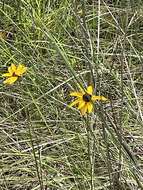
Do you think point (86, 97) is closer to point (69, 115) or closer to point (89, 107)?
point (89, 107)

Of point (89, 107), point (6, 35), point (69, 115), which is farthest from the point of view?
point (6, 35)

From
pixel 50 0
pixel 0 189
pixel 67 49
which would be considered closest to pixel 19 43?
pixel 67 49

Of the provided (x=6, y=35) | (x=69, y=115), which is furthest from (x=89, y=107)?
(x=6, y=35)

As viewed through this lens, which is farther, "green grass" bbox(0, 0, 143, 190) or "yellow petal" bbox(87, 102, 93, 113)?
"green grass" bbox(0, 0, 143, 190)

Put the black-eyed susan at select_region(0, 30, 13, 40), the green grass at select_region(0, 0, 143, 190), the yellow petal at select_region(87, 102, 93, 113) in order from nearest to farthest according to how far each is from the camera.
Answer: the yellow petal at select_region(87, 102, 93, 113), the green grass at select_region(0, 0, 143, 190), the black-eyed susan at select_region(0, 30, 13, 40)

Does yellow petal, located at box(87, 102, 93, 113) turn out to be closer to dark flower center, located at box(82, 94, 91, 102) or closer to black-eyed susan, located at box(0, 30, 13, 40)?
dark flower center, located at box(82, 94, 91, 102)

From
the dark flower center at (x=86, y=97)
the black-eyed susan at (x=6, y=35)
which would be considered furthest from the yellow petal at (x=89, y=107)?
the black-eyed susan at (x=6, y=35)

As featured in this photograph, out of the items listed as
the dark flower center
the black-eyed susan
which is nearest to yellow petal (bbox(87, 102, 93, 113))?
the dark flower center

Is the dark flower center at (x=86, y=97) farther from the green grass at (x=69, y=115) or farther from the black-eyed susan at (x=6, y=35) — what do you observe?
the black-eyed susan at (x=6, y=35)

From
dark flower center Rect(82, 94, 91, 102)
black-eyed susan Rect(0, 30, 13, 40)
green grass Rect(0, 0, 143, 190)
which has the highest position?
Result: black-eyed susan Rect(0, 30, 13, 40)
